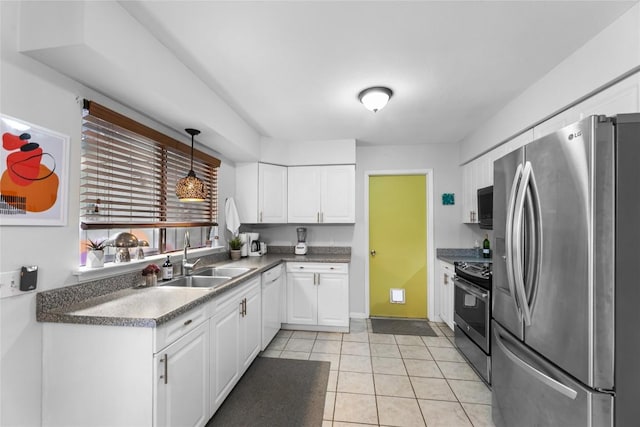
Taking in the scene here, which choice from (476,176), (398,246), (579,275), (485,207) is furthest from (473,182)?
(579,275)

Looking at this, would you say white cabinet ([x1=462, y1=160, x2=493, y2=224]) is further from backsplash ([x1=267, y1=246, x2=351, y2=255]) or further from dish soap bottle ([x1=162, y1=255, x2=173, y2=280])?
dish soap bottle ([x1=162, y1=255, x2=173, y2=280])

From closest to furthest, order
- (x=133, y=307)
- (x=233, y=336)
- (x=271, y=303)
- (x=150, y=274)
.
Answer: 1. (x=133, y=307)
2. (x=150, y=274)
3. (x=233, y=336)
4. (x=271, y=303)

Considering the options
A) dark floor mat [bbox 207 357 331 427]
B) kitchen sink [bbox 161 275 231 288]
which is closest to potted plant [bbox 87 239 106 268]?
kitchen sink [bbox 161 275 231 288]

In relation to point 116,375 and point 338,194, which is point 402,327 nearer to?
point 338,194

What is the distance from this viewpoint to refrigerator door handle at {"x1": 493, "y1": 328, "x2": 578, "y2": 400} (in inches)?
48.4

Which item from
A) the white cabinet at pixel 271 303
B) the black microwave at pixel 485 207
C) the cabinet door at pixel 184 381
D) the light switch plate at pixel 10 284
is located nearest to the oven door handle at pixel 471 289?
the black microwave at pixel 485 207

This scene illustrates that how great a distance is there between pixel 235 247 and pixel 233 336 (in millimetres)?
1453

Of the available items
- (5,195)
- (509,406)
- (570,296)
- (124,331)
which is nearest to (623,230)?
(570,296)

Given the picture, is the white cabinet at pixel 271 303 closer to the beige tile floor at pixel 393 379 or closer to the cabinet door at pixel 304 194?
the beige tile floor at pixel 393 379

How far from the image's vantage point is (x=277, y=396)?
7.31 ft

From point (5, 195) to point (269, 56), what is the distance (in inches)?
62.5

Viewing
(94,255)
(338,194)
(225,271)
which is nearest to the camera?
(94,255)

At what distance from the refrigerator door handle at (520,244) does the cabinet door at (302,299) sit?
2.37 meters

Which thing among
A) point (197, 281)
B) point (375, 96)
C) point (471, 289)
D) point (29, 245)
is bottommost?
point (471, 289)
